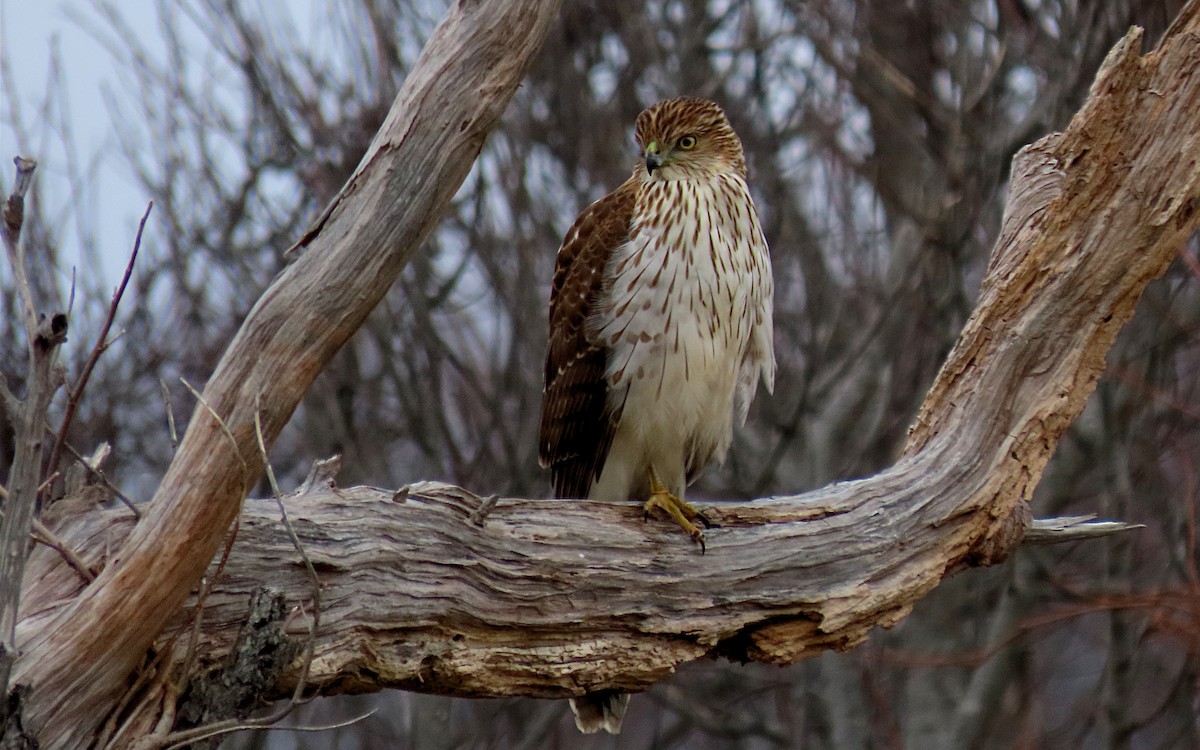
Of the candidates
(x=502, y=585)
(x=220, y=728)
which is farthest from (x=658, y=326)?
(x=220, y=728)

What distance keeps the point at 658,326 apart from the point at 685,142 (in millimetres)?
756

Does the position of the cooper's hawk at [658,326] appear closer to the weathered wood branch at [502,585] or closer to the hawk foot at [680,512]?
the hawk foot at [680,512]

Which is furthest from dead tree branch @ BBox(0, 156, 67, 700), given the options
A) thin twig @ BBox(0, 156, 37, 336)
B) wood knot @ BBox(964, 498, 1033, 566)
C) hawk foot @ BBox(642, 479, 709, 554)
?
wood knot @ BBox(964, 498, 1033, 566)

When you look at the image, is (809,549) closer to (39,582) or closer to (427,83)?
(427,83)

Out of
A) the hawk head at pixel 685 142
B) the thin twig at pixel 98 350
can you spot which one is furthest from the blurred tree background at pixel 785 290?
the thin twig at pixel 98 350

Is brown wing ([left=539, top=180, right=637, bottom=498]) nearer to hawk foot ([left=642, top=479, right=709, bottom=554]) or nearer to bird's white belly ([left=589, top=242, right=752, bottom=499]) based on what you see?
bird's white belly ([left=589, top=242, right=752, bottom=499])

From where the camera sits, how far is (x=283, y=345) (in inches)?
114

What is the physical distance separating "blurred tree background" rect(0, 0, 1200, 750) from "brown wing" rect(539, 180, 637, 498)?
2672 millimetres

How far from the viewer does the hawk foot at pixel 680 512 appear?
12.8ft

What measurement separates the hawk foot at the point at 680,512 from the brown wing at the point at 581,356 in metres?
0.62

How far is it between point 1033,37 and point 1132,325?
1566 mm

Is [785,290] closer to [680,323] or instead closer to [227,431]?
[680,323]

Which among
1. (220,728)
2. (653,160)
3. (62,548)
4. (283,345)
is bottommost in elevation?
(220,728)

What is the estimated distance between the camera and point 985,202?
7223 mm
